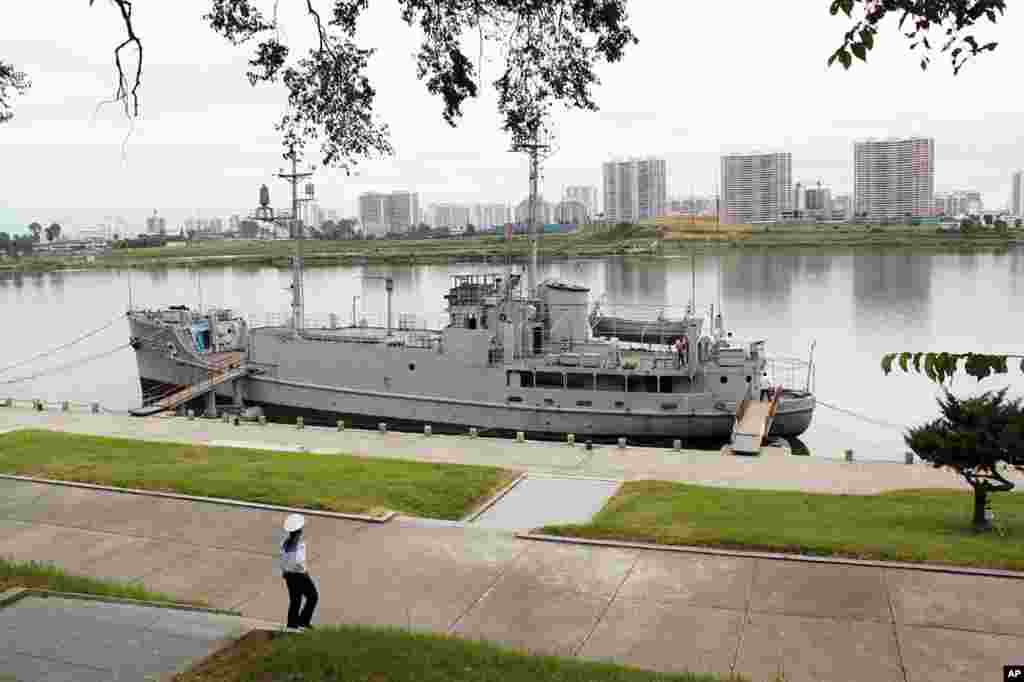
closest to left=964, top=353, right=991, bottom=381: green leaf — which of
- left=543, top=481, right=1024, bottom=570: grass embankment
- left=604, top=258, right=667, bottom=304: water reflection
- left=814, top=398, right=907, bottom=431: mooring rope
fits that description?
left=543, top=481, right=1024, bottom=570: grass embankment

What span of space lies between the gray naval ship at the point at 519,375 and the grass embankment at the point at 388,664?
14.1m

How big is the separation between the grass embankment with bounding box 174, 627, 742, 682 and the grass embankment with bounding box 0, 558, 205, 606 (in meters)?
2.14

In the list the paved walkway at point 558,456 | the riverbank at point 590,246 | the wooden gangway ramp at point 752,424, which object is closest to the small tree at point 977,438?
the paved walkway at point 558,456

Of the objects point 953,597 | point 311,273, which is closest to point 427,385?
point 953,597

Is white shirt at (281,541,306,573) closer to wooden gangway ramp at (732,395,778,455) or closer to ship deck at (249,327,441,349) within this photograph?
wooden gangway ramp at (732,395,778,455)

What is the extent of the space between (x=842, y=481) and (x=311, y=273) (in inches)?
3928

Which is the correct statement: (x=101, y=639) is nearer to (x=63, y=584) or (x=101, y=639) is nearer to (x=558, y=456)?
(x=63, y=584)

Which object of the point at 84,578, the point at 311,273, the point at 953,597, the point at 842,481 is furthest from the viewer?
the point at 311,273

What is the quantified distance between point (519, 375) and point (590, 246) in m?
102

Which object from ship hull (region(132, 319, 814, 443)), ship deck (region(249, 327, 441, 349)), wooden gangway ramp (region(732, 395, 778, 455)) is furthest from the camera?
ship deck (region(249, 327, 441, 349))

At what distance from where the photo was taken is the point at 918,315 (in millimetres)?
51094

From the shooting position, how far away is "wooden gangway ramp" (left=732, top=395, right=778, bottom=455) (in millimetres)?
19484

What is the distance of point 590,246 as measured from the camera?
127 meters

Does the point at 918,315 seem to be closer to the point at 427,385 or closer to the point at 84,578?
the point at 427,385
